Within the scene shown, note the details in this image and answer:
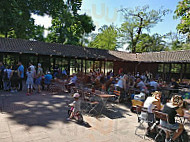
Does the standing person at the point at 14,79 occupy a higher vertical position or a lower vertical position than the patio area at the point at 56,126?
higher

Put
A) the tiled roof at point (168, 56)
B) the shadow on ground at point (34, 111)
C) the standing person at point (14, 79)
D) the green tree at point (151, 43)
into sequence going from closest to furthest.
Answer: the shadow on ground at point (34, 111) < the standing person at point (14, 79) < the tiled roof at point (168, 56) < the green tree at point (151, 43)

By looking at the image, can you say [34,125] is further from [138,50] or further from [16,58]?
[138,50]

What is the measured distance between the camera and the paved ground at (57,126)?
375 cm

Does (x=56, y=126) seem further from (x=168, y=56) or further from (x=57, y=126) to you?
(x=168, y=56)

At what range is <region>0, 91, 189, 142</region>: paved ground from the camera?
3746 millimetres

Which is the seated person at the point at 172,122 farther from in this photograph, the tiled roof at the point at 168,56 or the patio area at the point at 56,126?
the tiled roof at the point at 168,56

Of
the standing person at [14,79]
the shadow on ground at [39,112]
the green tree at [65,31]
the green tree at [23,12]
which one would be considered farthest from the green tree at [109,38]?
the shadow on ground at [39,112]

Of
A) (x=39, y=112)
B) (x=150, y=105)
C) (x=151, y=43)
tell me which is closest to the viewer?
(x=150, y=105)

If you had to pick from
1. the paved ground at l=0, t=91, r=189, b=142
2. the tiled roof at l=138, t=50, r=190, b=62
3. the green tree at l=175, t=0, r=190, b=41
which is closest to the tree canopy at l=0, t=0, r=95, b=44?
the tiled roof at l=138, t=50, r=190, b=62

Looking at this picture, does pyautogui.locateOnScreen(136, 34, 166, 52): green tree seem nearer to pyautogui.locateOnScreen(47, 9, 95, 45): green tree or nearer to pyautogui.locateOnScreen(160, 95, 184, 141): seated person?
pyautogui.locateOnScreen(47, 9, 95, 45): green tree

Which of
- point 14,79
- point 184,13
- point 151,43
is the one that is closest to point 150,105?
point 184,13

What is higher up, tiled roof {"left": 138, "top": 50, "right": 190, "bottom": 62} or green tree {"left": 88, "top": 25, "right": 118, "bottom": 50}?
green tree {"left": 88, "top": 25, "right": 118, "bottom": 50}

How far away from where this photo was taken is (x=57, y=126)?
173 inches

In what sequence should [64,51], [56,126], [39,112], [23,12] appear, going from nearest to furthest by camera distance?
[56,126] < [39,112] < [64,51] < [23,12]
